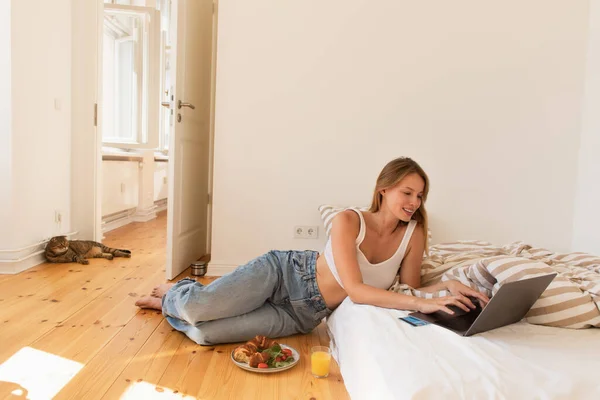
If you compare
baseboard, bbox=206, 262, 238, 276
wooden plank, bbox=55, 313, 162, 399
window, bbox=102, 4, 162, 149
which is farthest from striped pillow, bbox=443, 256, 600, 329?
window, bbox=102, 4, 162, 149

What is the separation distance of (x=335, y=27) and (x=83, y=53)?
1.90 metres

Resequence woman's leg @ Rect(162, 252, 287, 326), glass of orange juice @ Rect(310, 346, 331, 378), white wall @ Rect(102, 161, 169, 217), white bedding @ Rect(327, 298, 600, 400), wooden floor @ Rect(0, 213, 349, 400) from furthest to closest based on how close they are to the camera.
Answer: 1. white wall @ Rect(102, 161, 169, 217)
2. woman's leg @ Rect(162, 252, 287, 326)
3. glass of orange juice @ Rect(310, 346, 331, 378)
4. wooden floor @ Rect(0, 213, 349, 400)
5. white bedding @ Rect(327, 298, 600, 400)

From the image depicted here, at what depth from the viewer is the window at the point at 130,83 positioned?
201 inches

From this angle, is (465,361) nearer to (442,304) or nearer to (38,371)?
(442,304)

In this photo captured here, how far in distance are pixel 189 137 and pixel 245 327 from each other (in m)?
1.60

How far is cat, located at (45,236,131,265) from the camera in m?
3.21

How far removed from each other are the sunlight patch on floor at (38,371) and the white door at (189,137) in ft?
3.91

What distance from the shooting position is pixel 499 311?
1.33 meters

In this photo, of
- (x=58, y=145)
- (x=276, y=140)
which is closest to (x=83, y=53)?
(x=58, y=145)

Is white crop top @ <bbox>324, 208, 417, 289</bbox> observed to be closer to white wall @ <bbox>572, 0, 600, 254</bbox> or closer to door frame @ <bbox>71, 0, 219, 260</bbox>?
white wall @ <bbox>572, 0, 600, 254</bbox>

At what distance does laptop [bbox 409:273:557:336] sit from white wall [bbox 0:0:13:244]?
2.53 meters

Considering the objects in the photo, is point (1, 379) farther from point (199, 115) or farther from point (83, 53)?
point (83, 53)

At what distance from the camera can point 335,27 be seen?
299 cm

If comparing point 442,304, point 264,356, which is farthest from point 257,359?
point 442,304
